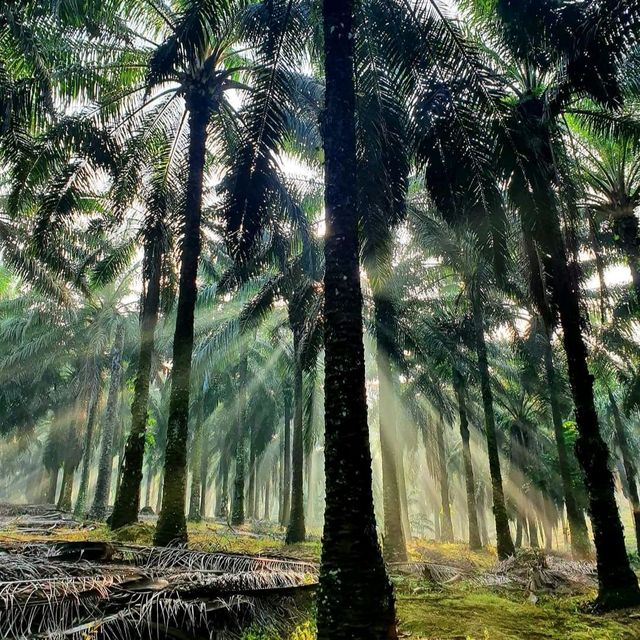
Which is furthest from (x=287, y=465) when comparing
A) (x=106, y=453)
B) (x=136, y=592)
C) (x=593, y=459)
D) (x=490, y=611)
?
(x=136, y=592)

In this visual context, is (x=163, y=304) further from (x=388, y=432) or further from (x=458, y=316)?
(x=458, y=316)

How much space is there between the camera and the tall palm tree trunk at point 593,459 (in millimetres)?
7137

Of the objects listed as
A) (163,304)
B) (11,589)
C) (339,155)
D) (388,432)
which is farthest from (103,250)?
(11,589)

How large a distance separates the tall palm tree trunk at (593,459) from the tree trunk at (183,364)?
7.17 metres

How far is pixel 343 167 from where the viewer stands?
5.88 m

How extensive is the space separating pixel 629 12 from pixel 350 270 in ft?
24.8

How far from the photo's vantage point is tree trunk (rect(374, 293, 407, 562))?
12836 mm

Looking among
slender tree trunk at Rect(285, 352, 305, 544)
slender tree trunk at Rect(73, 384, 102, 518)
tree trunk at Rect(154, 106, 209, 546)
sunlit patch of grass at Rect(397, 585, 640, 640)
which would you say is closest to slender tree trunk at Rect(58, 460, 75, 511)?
slender tree trunk at Rect(73, 384, 102, 518)

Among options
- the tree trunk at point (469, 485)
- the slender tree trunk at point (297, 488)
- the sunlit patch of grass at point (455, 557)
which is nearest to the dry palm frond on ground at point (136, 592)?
the sunlit patch of grass at point (455, 557)

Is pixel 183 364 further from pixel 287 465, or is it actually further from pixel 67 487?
pixel 67 487

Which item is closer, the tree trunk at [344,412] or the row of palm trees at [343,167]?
the tree trunk at [344,412]

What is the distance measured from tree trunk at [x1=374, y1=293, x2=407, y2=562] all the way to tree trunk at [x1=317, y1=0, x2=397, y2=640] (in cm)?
813

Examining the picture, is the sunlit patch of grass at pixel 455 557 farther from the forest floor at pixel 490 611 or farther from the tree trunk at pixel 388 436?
the forest floor at pixel 490 611

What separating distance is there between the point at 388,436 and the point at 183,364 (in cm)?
651
